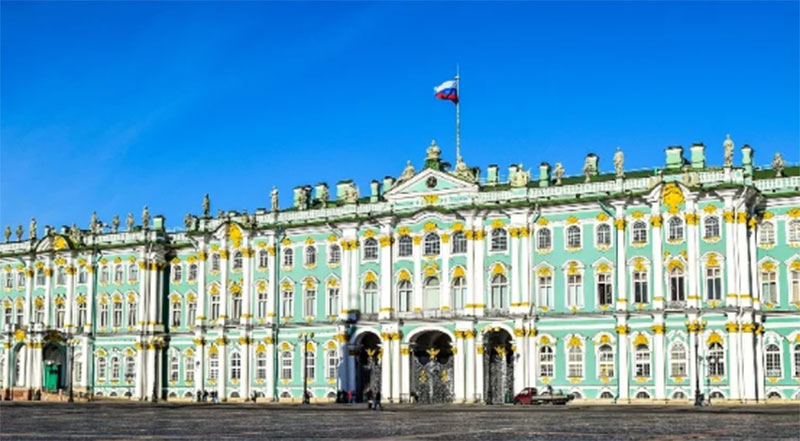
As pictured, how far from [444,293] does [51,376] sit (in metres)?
38.0

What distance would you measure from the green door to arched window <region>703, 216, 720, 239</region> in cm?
5579

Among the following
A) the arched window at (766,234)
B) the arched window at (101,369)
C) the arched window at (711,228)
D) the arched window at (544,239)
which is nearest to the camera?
the arched window at (711,228)

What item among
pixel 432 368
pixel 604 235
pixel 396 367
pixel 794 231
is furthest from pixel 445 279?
pixel 794 231

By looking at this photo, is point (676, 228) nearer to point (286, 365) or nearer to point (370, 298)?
point (370, 298)

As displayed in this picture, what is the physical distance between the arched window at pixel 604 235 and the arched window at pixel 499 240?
648cm

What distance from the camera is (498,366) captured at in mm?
78875

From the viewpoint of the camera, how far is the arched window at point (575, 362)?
2962 inches

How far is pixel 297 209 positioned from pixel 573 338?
24711mm

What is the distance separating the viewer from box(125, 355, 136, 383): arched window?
309ft

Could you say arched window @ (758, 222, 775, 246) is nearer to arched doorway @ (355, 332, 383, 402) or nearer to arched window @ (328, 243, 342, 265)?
arched doorway @ (355, 332, 383, 402)

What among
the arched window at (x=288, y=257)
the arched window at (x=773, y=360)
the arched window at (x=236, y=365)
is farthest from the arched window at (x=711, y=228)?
the arched window at (x=236, y=365)

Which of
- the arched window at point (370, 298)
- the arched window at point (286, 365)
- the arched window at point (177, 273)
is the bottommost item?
the arched window at point (286, 365)

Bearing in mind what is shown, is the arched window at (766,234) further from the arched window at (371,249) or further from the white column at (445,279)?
the arched window at (371,249)

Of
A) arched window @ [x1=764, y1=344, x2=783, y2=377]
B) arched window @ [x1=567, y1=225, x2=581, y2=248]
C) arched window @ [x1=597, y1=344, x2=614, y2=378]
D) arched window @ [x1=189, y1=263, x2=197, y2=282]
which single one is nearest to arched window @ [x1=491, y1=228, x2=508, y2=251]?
arched window @ [x1=567, y1=225, x2=581, y2=248]
